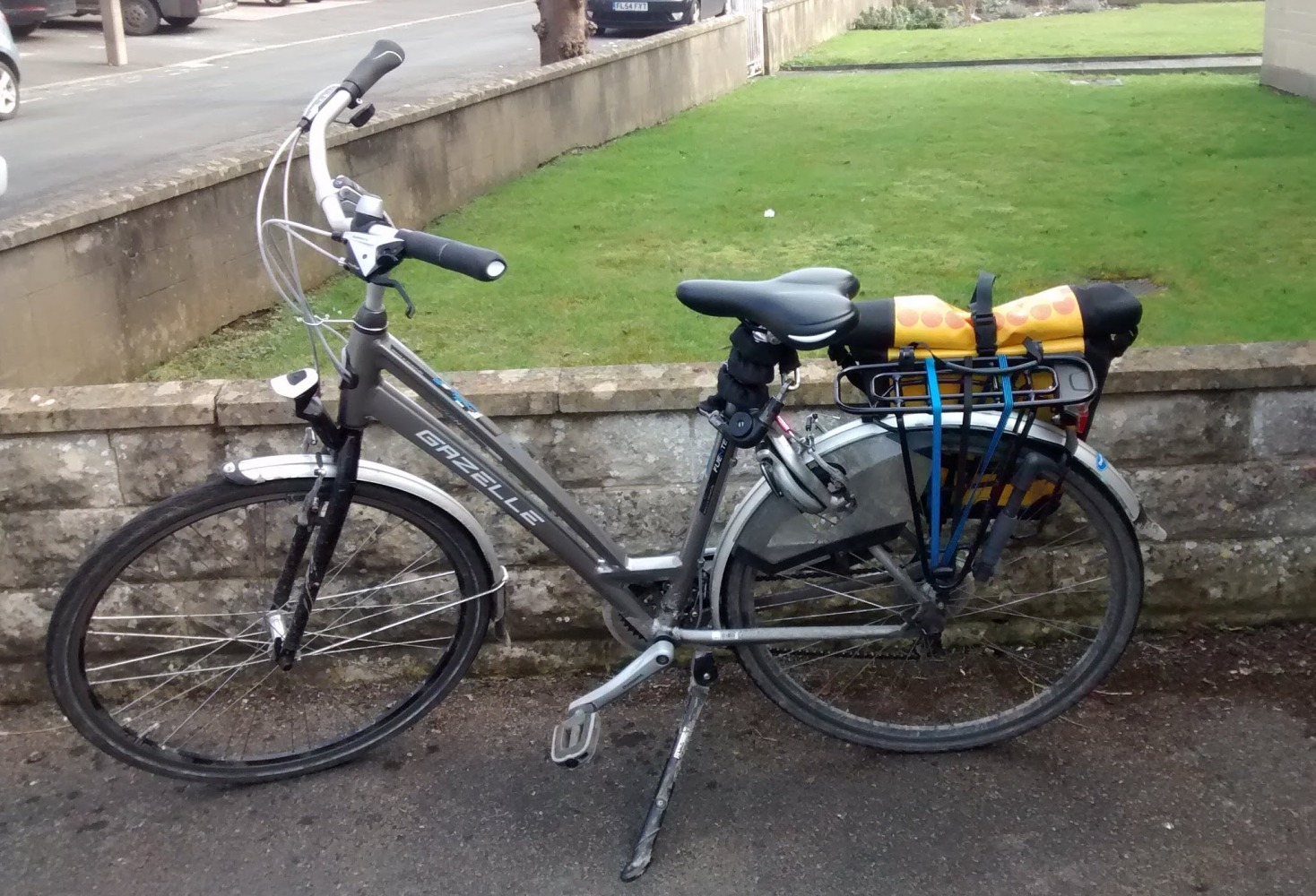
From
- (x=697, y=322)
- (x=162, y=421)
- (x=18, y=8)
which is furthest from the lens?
(x=18, y=8)

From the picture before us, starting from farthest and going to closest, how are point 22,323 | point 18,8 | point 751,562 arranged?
point 18,8
point 22,323
point 751,562

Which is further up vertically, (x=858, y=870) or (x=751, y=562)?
(x=751, y=562)

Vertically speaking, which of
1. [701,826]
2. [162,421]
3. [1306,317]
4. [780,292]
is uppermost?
[780,292]

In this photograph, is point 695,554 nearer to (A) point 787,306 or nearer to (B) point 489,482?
(B) point 489,482

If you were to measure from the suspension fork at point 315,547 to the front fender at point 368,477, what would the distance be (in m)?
0.04

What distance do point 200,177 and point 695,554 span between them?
423 centimetres

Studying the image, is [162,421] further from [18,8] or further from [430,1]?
[430,1]

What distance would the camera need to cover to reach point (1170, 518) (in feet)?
11.0

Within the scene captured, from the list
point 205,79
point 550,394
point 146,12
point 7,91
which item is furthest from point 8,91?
point 550,394

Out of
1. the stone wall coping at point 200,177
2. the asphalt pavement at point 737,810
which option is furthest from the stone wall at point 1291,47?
the asphalt pavement at point 737,810

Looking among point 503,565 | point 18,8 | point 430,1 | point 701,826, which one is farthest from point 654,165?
point 430,1

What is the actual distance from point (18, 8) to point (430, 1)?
12256mm

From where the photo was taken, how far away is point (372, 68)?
2678 mm

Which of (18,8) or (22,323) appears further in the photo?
(18,8)
